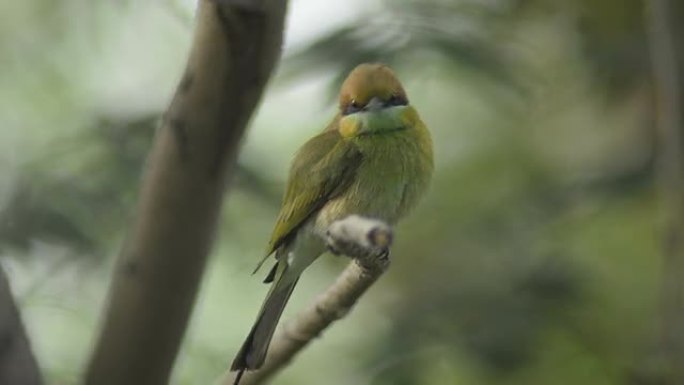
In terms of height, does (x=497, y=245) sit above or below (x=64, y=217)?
below

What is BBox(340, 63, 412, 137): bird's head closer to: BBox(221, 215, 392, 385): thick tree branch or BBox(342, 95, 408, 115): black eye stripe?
BBox(342, 95, 408, 115): black eye stripe

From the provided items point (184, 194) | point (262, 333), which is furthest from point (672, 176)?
point (184, 194)

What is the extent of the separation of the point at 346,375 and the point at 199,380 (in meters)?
0.25

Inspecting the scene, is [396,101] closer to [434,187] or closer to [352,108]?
[352,108]

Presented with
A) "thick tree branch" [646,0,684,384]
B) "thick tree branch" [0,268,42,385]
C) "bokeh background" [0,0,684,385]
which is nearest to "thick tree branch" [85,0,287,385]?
"thick tree branch" [0,268,42,385]

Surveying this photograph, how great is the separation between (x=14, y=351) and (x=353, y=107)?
675 millimetres

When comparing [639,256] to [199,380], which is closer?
[199,380]

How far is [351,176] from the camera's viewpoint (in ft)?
5.10

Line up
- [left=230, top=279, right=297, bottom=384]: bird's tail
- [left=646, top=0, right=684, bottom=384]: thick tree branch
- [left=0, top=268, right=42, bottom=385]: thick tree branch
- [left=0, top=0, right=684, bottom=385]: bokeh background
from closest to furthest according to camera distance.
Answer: [left=0, top=268, right=42, bottom=385]: thick tree branch
[left=230, top=279, right=297, bottom=384]: bird's tail
[left=646, top=0, right=684, bottom=384]: thick tree branch
[left=0, top=0, right=684, bottom=385]: bokeh background

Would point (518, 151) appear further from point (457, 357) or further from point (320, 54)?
point (320, 54)

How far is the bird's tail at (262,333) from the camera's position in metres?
1.15

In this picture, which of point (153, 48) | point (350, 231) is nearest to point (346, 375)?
point (153, 48)

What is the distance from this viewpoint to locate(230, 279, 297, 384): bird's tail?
1.15 metres

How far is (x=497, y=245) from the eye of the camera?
2.40 meters
